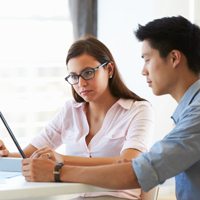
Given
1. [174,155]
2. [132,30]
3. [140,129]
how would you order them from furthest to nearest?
[132,30] < [140,129] < [174,155]

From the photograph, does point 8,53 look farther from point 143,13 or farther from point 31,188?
point 31,188

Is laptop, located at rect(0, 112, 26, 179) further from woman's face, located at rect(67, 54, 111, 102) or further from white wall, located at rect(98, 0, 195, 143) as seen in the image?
white wall, located at rect(98, 0, 195, 143)

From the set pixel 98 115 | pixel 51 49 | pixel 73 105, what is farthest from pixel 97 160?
pixel 51 49

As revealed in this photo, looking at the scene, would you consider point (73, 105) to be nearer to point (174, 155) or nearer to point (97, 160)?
point (97, 160)

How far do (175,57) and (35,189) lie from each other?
0.61 m

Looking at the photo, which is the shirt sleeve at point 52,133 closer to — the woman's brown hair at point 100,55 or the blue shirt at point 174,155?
the woman's brown hair at point 100,55

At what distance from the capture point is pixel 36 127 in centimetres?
325

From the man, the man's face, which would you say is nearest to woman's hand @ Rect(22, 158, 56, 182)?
the man

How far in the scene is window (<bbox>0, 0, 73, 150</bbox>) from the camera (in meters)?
3.16

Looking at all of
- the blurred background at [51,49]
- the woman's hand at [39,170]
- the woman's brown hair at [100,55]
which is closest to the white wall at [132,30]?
the blurred background at [51,49]

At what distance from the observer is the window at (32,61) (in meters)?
3.16

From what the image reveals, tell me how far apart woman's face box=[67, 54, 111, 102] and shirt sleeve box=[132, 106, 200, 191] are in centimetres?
71

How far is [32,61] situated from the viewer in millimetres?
3225

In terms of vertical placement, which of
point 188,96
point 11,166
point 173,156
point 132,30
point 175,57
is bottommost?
point 11,166
